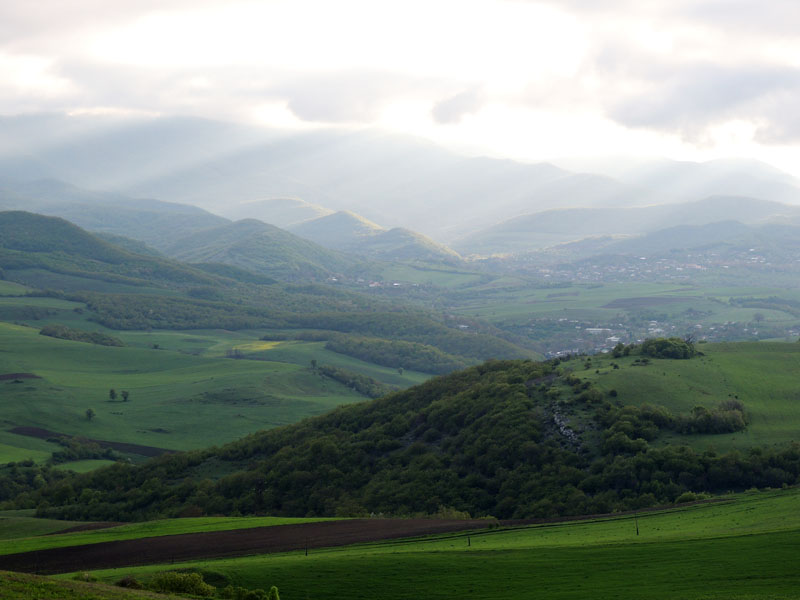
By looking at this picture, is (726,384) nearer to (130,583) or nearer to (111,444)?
(130,583)

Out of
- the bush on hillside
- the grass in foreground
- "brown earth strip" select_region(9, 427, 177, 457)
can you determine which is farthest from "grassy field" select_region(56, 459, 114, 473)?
the grass in foreground

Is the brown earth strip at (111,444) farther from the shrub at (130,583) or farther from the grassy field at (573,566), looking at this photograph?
the shrub at (130,583)

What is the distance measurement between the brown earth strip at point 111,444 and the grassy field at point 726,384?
312ft

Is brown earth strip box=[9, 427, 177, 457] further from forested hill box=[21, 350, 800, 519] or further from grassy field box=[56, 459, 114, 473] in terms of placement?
forested hill box=[21, 350, 800, 519]

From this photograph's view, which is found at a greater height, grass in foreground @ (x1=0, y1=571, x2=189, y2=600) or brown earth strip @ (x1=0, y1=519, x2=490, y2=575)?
grass in foreground @ (x1=0, y1=571, x2=189, y2=600)

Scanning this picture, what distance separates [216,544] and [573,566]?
1196 inches

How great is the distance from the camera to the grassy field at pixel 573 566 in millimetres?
43656

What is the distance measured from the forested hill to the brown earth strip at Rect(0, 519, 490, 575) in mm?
16565

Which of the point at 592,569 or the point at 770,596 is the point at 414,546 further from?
the point at 770,596

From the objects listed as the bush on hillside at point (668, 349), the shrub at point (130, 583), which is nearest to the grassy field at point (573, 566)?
the shrub at point (130, 583)

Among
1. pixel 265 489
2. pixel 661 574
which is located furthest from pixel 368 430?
pixel 661 574

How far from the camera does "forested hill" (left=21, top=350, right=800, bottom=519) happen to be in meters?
75.7

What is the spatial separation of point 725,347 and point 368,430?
57378mm

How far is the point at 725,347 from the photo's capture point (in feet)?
391
